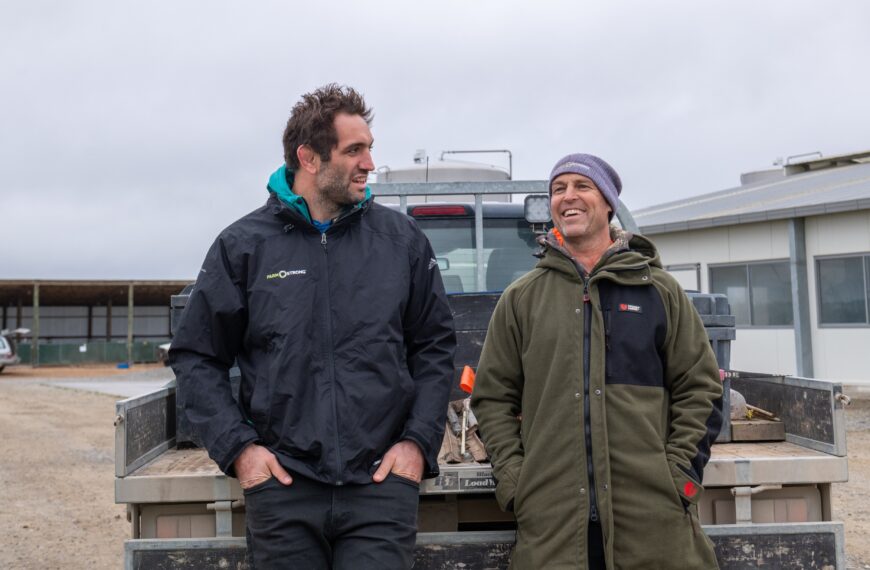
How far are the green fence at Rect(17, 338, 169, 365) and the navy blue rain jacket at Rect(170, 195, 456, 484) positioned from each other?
106 feet

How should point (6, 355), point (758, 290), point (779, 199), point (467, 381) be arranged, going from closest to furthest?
1. point (467, 381)
2. point (758, 290)
3. point (779, 199)
4. point (6, 355)

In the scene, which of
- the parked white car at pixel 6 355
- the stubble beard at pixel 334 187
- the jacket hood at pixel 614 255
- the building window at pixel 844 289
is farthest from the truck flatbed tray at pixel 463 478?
the parked white car at pixel 6 355

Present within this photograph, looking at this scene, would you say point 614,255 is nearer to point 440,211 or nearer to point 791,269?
point 440,211

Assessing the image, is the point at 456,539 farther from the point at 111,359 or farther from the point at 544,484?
the point at 111,359

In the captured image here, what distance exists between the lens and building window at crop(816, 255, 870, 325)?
14586mm

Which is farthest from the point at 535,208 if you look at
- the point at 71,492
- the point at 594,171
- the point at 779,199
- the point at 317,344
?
the point at 779,199

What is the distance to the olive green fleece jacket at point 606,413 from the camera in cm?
257

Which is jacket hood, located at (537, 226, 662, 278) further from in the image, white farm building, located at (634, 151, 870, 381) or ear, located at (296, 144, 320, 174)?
white farm building, located at (634, 151, 870, 381)

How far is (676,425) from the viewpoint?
266 cm

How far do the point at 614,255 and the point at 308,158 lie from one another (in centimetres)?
102

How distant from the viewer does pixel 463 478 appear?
2934 millimetres

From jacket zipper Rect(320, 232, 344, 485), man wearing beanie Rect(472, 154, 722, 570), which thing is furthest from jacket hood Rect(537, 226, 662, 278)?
jacket zipper Rect(320, 232, 344, 485)

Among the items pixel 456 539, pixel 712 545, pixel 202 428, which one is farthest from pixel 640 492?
pixel 202 428

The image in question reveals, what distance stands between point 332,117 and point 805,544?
2132 mm
